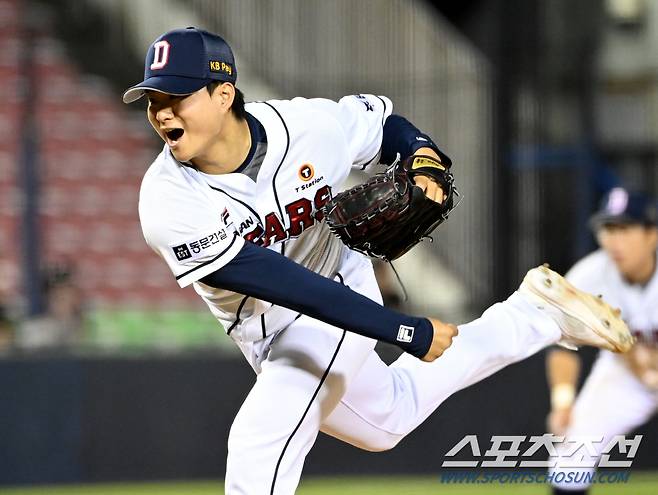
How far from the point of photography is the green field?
22.4 ft

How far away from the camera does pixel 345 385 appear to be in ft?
13.5

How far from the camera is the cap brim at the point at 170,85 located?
3721mm

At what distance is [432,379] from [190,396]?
3.53 meters

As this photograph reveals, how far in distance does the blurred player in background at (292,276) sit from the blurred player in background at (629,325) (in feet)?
4.24

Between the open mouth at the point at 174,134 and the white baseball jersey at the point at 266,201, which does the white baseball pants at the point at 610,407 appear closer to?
the white baseball jersey at the point at 266,201

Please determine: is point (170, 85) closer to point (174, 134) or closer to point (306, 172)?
point (174, 134)

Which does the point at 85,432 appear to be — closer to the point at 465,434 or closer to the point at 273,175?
the point at 465,434

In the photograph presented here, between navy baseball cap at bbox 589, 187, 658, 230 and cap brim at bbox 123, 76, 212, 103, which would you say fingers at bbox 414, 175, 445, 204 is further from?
navy baseball cap at bbox 589, 187, 658, 230

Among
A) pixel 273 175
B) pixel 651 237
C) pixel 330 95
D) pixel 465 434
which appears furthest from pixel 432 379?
pixel 330 95

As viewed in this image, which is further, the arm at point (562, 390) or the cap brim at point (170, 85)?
the arm at point (562, 390)

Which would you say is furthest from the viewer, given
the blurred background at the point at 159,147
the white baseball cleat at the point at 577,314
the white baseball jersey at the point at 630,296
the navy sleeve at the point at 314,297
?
the blurred background at the point at 159,147

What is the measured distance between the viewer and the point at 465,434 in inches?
305

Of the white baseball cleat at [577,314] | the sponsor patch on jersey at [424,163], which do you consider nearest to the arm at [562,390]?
the white baseball cleat at [577,314]

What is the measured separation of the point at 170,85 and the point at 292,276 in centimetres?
68
